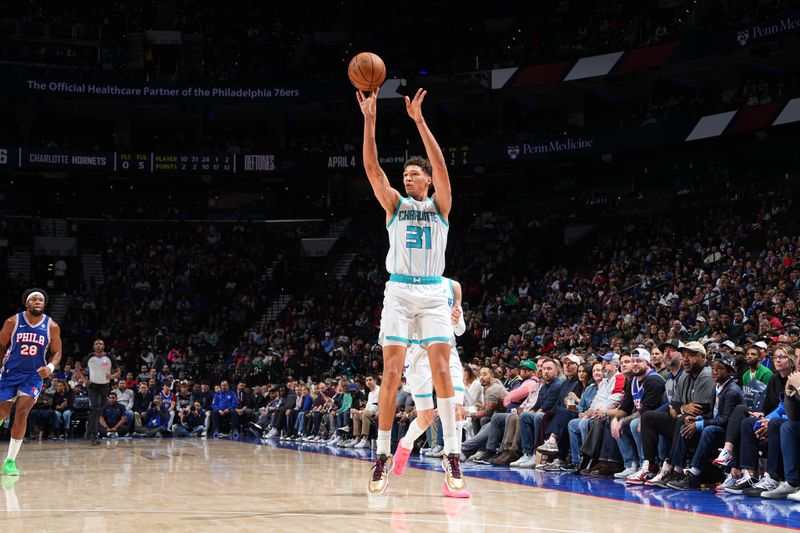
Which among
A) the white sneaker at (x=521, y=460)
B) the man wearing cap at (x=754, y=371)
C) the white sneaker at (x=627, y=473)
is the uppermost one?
the man wearing cap at (x=754, y=371)

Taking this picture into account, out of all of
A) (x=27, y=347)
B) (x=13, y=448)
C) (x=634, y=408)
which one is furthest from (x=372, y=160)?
(x=13, y=448)

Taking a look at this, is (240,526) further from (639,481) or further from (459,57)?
(459,57)

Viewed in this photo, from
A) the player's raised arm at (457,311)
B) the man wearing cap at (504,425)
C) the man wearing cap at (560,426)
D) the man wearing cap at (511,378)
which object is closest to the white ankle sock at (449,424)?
the player's raised arm at (457,311)

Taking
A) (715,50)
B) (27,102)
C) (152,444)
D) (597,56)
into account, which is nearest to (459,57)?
(597,56)

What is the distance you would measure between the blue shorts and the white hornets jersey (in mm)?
5225

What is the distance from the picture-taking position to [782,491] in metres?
8.02

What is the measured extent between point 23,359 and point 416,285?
5.42 m

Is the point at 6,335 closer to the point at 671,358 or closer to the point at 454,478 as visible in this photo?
the point at 454,478

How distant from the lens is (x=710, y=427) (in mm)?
8844

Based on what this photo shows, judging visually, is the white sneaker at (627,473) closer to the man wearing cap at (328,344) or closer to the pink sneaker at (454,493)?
the pink sneaker at (454,493)

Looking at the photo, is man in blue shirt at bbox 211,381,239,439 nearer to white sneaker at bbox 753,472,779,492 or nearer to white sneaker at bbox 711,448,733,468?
white sneaker at bbox 711,448,733,468

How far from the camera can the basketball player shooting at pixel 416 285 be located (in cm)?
687

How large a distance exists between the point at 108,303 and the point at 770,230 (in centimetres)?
2065

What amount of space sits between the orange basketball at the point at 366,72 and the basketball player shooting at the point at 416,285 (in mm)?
121
